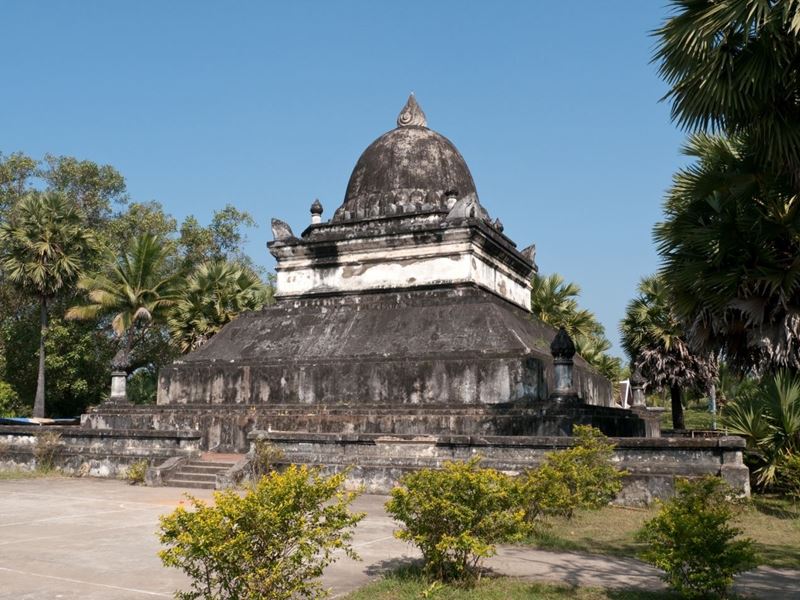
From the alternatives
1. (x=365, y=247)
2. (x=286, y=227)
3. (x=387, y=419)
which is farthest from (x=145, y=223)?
(x=387, y=419)

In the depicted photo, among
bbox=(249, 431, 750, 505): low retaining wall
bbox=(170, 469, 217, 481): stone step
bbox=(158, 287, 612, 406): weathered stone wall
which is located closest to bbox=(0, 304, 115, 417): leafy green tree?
bbox=(158, 287, 612, 406): weathered stone wall

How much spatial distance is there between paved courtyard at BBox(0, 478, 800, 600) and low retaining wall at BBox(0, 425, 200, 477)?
4967 millimetres

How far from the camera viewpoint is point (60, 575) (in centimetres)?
665

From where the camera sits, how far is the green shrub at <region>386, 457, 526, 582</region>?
6543 millimetres

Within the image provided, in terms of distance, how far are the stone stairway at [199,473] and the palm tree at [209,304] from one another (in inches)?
470

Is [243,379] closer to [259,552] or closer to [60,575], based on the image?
[60,575]

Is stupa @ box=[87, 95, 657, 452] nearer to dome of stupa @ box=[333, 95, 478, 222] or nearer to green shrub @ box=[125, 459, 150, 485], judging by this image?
dome of stupa @ box=[333, 95, 478, 222]

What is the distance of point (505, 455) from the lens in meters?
13.4

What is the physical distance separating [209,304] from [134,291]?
4155mm

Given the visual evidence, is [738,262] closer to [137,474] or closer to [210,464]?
[210,464]

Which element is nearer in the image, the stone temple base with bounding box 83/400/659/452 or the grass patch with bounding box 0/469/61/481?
the stone temple base with bounding box 83/400/659/452

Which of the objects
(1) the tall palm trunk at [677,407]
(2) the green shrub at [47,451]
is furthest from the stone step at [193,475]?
(1) the tall palm trunk at [677,407]

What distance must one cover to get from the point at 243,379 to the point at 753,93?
14.6 meters

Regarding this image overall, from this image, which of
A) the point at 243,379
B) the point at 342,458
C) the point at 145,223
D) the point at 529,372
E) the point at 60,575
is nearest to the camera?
the point at 60,575
